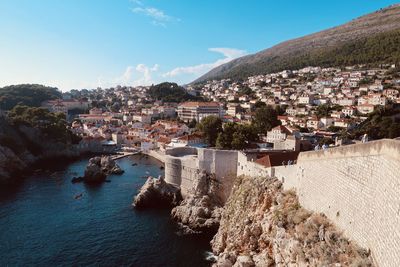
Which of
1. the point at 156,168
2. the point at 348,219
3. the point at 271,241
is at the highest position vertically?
the point at 348,219

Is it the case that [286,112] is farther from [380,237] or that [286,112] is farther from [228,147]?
[380,237]

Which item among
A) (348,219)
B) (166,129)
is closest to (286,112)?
(166,129)

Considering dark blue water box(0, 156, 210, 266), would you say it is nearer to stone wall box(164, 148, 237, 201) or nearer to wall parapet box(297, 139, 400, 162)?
stone wall box(164, 148, 237, 201)

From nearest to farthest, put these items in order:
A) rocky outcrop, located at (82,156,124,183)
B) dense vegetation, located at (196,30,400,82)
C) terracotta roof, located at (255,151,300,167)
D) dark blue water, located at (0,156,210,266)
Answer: dark blue water, located at (0,156,210,266), terracotta roof, located at (255,151,300,167), rocky outcrop, located at (82,156,124,183), dense vegetation, located at (196,30,400,82)

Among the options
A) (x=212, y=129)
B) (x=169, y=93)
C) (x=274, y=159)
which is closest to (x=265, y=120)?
(x=212, y=129)

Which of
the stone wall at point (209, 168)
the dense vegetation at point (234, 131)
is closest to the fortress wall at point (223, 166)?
the stone wall at point (209, 168)

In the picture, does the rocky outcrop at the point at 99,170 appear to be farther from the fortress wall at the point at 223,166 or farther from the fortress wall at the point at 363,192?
the fortress wall at the point at 363,192

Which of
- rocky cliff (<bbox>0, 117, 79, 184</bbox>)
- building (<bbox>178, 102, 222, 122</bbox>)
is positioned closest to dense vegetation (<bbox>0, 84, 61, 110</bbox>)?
rocky cliff (<bbox>0, 117, 79, 184</bbox>)
